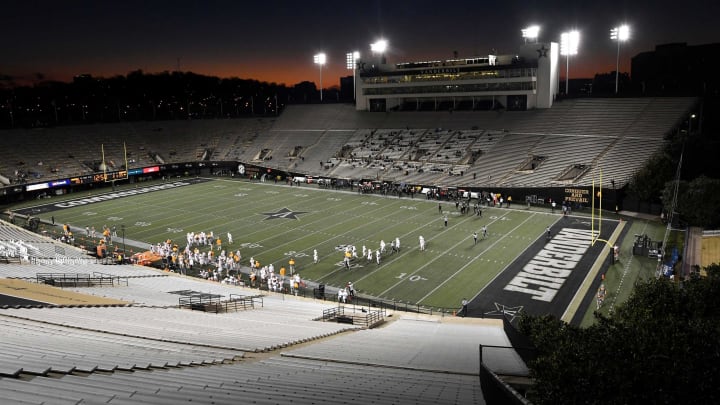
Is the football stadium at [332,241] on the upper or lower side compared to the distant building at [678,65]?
lower

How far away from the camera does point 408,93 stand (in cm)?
6656

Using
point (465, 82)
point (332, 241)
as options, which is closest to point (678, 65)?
point (465, 82)

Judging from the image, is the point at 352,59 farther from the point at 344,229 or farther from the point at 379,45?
the point at 344,229

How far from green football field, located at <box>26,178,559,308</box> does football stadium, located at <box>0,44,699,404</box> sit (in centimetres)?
19

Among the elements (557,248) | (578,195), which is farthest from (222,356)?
(578,195)

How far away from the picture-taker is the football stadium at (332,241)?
9.13 metres

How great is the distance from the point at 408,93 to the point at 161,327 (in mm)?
57612

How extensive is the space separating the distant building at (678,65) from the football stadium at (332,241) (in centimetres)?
2688

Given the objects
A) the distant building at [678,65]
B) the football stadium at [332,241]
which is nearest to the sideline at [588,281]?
the football stadium at [332,241]

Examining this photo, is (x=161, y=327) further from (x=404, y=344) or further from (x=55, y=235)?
(x=55, y=235)

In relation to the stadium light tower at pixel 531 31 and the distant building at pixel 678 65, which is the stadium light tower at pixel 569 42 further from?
the distant building at pixel 678 65

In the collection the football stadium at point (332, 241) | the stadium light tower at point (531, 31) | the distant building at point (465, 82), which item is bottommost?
the football stadium at point (332, 241)

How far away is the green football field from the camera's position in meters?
25.7

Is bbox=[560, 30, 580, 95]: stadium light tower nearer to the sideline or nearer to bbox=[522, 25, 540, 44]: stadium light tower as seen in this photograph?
bbox=[522, 25, 540, 44]: stadium light tower
